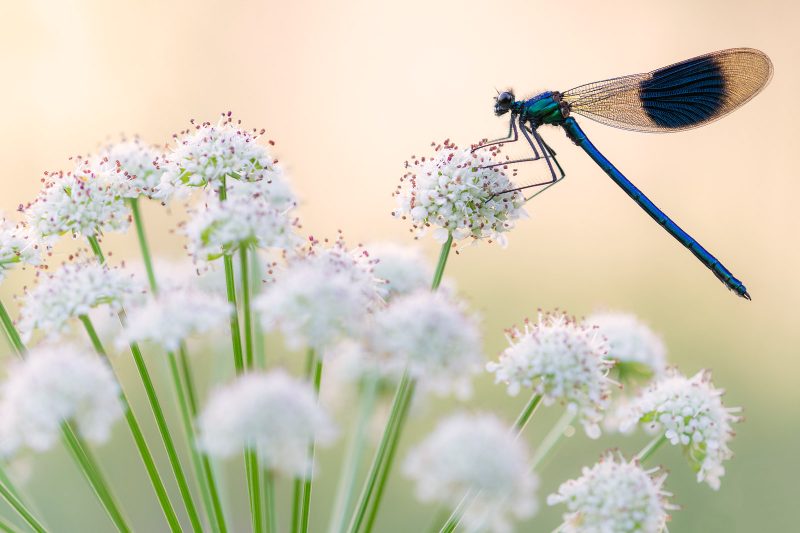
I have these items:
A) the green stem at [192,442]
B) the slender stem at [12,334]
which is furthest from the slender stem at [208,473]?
the slender stem at [12,334]

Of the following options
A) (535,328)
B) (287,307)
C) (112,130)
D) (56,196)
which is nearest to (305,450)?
(287,307)

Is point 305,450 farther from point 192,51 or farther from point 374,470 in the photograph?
point 192,51

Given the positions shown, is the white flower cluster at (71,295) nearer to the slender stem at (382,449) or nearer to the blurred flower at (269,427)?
the blurred flower at (269,427)

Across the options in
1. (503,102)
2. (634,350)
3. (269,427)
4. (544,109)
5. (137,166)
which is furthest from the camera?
(544,109)

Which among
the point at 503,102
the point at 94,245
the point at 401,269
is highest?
the point at 503,102

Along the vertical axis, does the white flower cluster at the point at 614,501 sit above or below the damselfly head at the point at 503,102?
below

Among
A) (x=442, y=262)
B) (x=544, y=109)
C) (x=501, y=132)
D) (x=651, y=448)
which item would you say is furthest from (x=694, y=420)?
(x=501, y=132)

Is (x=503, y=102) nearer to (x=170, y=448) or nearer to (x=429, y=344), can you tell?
(x=429, y=344)

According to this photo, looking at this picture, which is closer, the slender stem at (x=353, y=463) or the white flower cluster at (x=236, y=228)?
the white flower cluster at (x=236, y=228)
